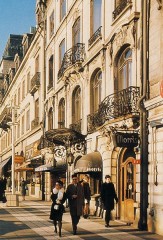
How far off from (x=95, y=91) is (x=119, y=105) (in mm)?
5377

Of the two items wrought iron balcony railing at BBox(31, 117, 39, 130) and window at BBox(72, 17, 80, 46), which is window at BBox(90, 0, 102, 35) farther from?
wrought iron balcony railing at BBox(31, 117, 39, 130)

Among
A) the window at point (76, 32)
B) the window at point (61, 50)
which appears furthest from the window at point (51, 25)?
the window at point (76, 32)

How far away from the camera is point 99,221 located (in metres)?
18.8

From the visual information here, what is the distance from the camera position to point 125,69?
62.6 feet

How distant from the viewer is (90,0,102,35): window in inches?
888

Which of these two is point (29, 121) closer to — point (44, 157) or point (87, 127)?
point (44, 157)

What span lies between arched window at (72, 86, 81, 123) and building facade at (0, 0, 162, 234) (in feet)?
0.18

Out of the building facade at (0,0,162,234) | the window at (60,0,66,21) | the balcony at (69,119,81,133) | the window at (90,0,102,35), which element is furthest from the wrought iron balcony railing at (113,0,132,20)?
the window at (60,0,66,21)

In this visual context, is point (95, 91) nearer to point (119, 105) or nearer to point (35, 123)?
point (119, 105)

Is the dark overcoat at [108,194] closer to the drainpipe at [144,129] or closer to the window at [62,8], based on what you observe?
the drainpipe at [144,129]

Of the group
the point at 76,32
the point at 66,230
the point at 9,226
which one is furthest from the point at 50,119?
the point at 66,230

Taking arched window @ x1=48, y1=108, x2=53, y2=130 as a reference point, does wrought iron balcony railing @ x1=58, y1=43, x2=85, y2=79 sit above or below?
above

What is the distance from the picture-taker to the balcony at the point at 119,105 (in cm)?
1702

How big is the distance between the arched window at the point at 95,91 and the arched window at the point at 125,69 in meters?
2.93
